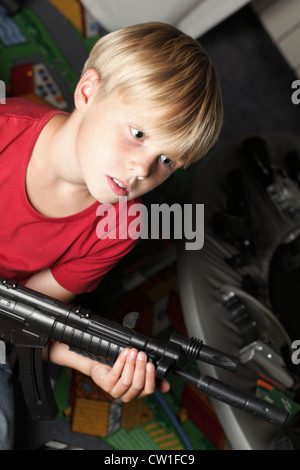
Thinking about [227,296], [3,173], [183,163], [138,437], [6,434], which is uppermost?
[3,173]

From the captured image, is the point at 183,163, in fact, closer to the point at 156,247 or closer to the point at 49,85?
the point at 156,247

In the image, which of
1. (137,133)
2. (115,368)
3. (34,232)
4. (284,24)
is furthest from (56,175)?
(284,24)

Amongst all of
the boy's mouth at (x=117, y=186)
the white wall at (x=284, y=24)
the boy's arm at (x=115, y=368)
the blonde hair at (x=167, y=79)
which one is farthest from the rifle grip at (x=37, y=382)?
the white wall at (x=284, y=24)

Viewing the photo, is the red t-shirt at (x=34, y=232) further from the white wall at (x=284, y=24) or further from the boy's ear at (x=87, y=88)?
the white wall at (x=284, y=24)

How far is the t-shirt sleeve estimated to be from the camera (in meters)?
1.02

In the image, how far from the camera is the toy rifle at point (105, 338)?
0.79 m

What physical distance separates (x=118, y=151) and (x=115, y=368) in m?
0.35

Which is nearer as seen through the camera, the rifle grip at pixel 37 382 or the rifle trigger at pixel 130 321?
the rifle trigger at pixel 130 321

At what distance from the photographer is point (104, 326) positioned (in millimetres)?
815

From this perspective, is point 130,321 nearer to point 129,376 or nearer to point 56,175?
point 129,376
